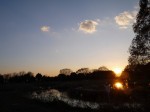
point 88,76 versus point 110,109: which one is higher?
point 88,76

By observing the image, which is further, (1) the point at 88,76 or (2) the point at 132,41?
(1) the point at 88,76

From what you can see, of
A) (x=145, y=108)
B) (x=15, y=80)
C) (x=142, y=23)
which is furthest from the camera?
(x=15, y=80)

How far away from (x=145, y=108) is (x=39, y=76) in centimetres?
13989

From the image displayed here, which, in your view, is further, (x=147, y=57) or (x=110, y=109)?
A: (x=110, y=109)

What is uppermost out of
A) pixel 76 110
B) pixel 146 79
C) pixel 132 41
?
pixel 132 41

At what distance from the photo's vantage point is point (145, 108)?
82.7 feet

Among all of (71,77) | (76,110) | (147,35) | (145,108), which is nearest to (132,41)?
(147,35)

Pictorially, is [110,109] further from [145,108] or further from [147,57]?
[147,57]

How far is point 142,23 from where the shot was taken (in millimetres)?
27234

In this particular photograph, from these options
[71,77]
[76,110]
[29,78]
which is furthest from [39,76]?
[76,110]

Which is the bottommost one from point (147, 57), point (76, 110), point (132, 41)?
point (76, 110)

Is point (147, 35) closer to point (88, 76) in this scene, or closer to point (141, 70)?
point (141, 70)

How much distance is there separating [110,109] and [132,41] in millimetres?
7135

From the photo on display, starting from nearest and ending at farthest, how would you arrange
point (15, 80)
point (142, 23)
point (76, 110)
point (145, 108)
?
1. point (145, 108)
2. point (142, 23)
3. point (76, 110)
4. point (15, 80)
